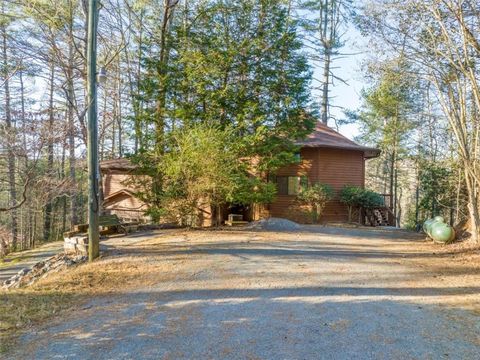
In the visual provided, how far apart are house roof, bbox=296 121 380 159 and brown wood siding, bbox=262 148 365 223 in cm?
34

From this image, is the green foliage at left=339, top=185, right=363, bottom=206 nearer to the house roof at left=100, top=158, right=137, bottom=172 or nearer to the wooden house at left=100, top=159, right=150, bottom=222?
the wooden house at left=100, top=159, right=150, bottom=222

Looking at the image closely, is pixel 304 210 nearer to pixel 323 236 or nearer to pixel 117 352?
pixel 323 236

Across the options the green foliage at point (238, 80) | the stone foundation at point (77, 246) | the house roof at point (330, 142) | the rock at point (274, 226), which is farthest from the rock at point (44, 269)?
the house roof at point (330, 142)

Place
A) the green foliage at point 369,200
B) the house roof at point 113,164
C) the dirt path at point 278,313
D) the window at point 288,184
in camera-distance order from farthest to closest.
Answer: the house roof at point 113,164 → the window at point 288,184 → the green foliage at point 369,200 → the dirt path at point 278,313

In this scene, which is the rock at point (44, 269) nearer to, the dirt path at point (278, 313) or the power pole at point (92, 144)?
the power pole at point (92, 144)

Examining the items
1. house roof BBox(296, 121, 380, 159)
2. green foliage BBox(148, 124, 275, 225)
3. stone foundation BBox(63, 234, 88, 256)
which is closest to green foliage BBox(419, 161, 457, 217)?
house roof BBox(296, 121, 380, 159)

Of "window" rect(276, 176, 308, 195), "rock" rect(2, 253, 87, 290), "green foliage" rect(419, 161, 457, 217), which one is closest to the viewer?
"rock" rect(2, 253, 87, 290)

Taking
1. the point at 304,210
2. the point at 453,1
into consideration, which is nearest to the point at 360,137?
the point at 304,210

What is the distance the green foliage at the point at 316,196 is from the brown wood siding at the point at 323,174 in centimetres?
38

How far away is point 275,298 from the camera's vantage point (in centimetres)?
457

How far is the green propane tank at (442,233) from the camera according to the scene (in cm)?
902

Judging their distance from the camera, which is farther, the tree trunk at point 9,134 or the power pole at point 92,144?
the tree trunk at point 9,134

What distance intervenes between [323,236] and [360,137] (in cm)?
1619

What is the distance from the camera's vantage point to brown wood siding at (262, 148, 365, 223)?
15211mm
